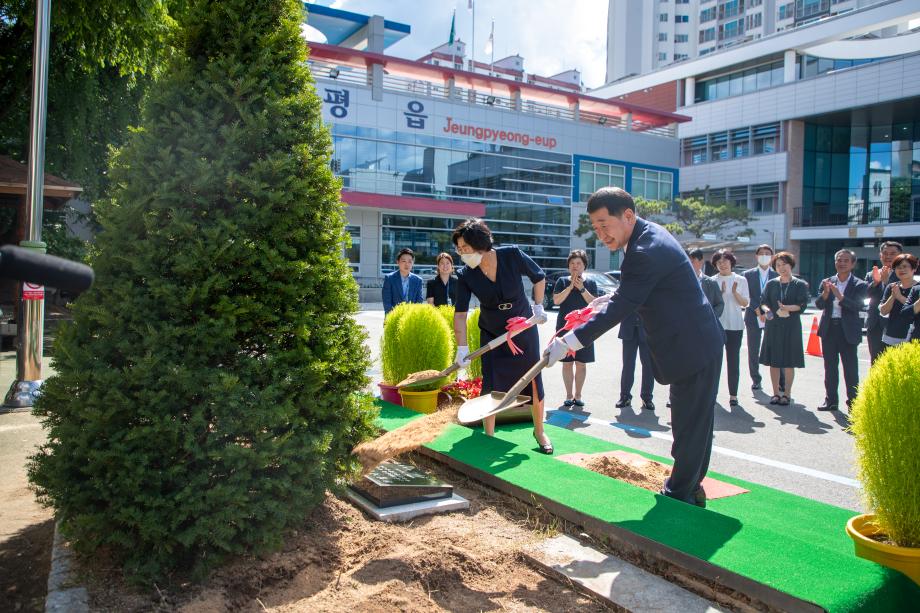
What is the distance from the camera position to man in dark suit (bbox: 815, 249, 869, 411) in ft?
28.0

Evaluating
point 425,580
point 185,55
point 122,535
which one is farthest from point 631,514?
point 185,55

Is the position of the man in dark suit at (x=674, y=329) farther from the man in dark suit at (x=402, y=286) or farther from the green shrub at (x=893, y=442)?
the man in dark suit at (x=402, y=286)

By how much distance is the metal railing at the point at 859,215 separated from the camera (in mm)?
42188

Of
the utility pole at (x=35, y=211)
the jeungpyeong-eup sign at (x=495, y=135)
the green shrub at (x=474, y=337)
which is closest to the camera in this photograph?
the utility pole at (x=35, y=211)

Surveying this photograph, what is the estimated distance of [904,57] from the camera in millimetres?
39594

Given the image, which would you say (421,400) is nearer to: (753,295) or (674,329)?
(674,329)

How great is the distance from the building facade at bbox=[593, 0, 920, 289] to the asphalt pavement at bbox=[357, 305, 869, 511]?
34.1 meters

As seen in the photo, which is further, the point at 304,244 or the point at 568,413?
the point at 568,413

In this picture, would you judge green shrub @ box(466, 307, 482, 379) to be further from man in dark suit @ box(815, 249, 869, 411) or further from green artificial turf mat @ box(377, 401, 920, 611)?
man in dark suit @ box(815, 249, 869, 411)

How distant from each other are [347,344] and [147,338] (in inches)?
40.4

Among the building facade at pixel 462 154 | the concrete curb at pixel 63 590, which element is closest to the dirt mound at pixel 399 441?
the concrete curb at pixel 63 590

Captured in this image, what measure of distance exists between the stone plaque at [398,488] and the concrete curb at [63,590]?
5.19 feet

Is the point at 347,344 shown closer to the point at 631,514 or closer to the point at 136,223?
the point at 136,223

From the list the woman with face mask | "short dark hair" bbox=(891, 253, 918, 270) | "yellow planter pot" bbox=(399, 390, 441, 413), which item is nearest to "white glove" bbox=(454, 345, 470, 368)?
"yellow planter pot" bbox=(399, 390, 441, 413)
